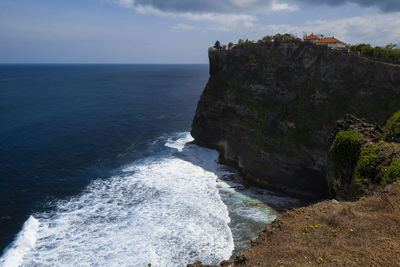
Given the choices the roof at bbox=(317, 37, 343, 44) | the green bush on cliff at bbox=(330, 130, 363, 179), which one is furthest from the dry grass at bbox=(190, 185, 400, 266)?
the roof at bbox=(317, 37, 343, 44)

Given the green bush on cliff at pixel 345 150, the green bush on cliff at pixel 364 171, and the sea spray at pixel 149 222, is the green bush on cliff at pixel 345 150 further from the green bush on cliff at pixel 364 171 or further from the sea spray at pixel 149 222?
the sea spray at pixel 149 222

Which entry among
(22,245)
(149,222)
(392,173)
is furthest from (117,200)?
(392,173)

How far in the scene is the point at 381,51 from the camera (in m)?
44.5

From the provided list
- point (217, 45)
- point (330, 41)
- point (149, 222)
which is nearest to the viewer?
point (149, 222)

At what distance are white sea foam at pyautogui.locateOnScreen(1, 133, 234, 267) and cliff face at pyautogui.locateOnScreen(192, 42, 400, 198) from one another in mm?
11522

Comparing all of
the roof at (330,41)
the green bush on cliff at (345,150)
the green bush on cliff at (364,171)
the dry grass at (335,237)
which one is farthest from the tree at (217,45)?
the dry grass at (335,237)

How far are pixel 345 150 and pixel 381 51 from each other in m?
28.9

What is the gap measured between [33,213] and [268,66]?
156ft

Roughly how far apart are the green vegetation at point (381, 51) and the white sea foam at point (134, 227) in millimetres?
36121

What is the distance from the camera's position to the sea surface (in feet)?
89.2

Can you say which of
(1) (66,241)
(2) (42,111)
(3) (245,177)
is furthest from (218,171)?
(2) (42,111)

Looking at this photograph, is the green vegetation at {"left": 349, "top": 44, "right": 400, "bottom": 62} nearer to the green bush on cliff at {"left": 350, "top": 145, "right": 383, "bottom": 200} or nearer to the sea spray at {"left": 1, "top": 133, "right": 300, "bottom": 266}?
the green bush on cliff at {"left": 350, "top": 145, "right": 383, "bottom": 200}

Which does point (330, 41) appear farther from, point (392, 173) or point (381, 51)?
point (392, 173)

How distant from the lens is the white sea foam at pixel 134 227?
26.2m
